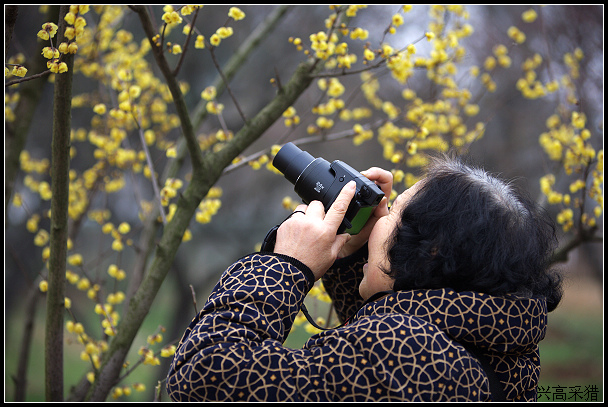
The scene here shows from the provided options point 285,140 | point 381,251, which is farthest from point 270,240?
point 285,140

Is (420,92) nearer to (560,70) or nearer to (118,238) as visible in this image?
(560,70)

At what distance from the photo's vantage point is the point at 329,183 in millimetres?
1136

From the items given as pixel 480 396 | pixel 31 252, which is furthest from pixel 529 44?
pixel 31 252

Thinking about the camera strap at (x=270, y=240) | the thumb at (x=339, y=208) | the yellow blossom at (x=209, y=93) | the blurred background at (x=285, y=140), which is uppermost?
the yellow blossom at (x=209, y=93)

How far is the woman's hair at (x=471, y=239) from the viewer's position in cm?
96

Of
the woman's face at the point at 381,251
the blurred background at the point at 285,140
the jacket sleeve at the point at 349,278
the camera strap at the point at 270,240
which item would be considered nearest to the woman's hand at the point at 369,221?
the jacket sleeve at the point at 349,278

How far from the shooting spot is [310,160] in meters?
1.21

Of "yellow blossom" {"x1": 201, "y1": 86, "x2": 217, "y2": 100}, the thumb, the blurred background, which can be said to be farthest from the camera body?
the blurred background

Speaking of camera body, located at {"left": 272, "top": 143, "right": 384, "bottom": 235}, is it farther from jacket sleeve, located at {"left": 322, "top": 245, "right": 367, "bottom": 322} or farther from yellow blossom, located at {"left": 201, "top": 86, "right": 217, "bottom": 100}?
yellow blossom, located at {"left": 201, "top": 86, "right": 217, "bottom": 100}

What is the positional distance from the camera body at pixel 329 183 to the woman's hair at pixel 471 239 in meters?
0.09

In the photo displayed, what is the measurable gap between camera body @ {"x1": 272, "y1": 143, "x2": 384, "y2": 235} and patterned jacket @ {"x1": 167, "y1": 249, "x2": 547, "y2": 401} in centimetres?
19

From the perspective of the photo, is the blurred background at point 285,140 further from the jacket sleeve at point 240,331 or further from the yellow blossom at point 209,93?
the jacket sleeve at point 240,331

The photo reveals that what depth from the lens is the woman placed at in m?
0.88

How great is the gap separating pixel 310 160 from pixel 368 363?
51 centimetres
